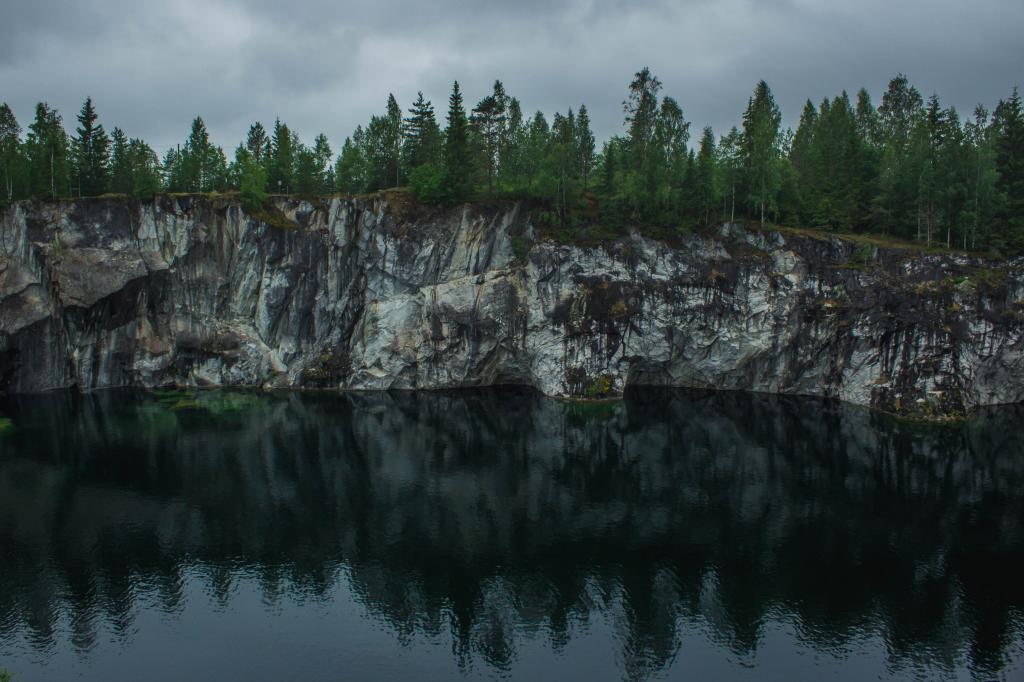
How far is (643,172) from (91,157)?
193 ft

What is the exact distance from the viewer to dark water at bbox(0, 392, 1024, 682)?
79.7 ft

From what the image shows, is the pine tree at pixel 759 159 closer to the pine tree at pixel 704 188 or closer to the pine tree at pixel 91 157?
the pine tree at pixel 704 188

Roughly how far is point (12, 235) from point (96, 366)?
47.8 ft

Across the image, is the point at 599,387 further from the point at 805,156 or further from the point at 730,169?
the point at 805,156

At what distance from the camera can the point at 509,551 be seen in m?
32.5

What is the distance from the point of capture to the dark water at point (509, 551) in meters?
24.3

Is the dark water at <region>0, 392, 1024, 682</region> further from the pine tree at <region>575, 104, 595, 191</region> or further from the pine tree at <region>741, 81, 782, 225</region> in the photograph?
the pine tree at <region>575, 104, 595, 191</region>

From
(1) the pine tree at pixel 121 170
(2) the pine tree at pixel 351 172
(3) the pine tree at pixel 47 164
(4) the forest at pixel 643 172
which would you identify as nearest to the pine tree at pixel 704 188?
(4) the forest at pixel 643 172

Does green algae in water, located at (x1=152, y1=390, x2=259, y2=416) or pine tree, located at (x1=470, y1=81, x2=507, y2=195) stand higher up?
pine tree, located at (x1=470, y1=81, x2=507, y2=195)

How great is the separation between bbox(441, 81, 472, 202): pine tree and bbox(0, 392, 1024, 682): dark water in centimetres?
2686

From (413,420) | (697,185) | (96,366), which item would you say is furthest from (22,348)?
(697,185)

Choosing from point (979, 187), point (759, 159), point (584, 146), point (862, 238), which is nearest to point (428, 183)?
point (584, 146)

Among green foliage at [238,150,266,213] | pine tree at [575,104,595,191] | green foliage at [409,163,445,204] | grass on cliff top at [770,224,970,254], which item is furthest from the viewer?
pine tree at [575,104,595,191]

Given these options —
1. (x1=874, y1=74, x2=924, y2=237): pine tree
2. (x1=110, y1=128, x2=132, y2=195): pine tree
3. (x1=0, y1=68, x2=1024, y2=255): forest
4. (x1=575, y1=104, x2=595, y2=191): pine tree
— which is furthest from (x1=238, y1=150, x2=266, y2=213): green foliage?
(x1=874, y1=74, x2=924, y2=237): pine tree
